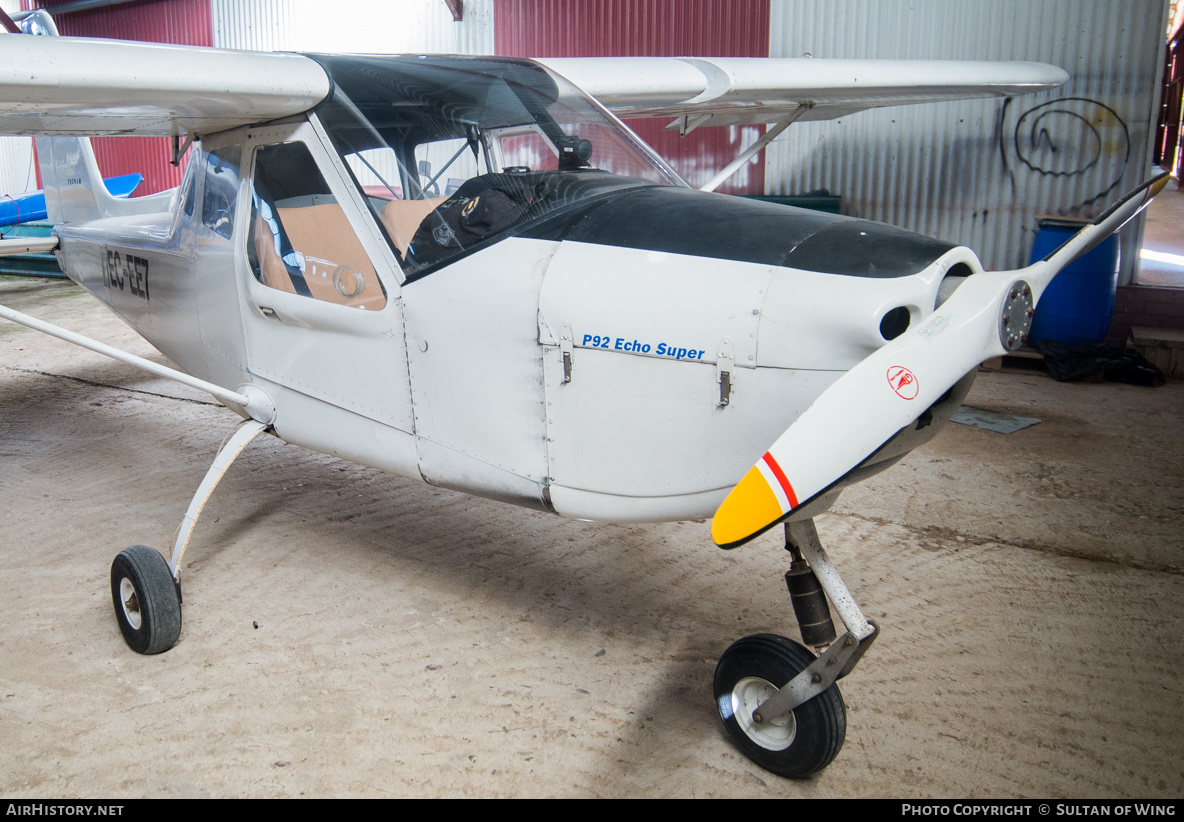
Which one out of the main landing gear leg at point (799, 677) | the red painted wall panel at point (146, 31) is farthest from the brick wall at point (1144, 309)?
the red painted wall panel at point (146, 31)

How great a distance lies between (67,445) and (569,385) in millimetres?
4321

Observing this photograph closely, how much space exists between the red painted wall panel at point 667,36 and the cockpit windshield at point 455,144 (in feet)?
19.3

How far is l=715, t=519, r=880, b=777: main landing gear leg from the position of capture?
2211 mm

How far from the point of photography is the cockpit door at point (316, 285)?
273 cm

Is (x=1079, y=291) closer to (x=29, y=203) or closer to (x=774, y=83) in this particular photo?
(x=774, y=83)

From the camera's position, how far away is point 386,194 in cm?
277

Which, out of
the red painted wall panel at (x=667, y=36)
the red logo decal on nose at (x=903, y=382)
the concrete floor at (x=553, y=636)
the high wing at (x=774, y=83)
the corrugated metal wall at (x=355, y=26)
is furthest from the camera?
the corrugated metal wall at (x=355, y=26)

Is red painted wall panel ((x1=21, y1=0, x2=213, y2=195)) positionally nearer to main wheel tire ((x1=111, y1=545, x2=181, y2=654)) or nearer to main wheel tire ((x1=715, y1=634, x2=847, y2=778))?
main wheel tire ((x1=111, y1=545, x2=181, y2=654))

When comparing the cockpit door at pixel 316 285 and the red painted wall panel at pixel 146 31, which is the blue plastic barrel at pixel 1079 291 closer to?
the cockpit door at pixel 316 285

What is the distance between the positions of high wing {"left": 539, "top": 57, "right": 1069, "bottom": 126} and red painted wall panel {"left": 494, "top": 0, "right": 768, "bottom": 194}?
8.52 feet

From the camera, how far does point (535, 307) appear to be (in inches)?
91.5

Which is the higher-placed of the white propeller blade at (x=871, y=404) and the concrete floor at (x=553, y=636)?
the white propeller blade at (x=871, y=404)
